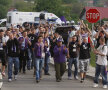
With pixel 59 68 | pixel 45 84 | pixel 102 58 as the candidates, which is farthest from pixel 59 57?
pixel 102 58

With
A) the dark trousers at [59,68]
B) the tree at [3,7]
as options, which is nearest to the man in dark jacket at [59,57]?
the dark trousers at [59,68]

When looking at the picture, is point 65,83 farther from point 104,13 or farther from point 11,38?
point 104,13

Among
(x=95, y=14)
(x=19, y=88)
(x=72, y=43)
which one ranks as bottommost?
(x=19, y=88)

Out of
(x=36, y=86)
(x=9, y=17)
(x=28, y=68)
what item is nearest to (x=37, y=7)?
(x=9, y=17)

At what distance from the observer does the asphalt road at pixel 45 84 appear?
14078 mm

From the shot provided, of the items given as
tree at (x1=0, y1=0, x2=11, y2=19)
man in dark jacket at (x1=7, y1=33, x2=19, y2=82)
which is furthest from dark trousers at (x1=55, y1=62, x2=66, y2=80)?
tree at (x1=0, y1=0, x2=11, y2=19)

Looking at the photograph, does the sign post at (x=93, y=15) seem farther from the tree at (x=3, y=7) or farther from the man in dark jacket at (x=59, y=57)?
the tree at (x=3, y=7)

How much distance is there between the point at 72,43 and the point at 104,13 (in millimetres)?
72724

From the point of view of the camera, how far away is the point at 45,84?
15.0 metres

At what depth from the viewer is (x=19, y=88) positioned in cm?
1402

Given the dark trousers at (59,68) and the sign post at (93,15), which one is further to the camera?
the sign post at (93,15)

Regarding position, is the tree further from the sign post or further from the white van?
the sign post

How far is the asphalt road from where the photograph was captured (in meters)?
14.1

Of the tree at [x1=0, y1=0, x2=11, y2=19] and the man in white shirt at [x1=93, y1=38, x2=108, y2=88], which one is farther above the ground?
the tree at [x1=0, y1=0, x2=11, y2=19]
